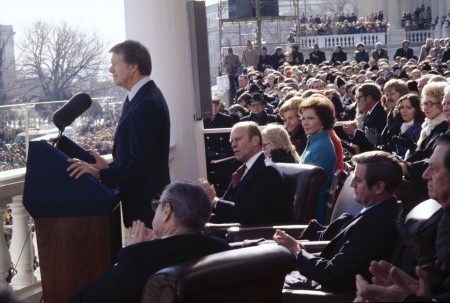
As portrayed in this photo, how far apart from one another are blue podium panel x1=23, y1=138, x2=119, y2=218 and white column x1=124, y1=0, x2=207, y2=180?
11.3 feet

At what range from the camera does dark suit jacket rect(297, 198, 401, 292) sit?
3924 mm

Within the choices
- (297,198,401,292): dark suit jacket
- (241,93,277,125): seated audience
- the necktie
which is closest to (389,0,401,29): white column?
(241,93,277,125): seated audience

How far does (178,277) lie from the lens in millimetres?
3154

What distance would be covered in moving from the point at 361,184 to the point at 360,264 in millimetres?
357

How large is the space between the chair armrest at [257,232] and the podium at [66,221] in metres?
0.91

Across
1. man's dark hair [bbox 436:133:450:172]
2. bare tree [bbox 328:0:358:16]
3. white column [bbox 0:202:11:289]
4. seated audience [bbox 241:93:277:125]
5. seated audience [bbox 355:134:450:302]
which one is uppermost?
bare tree [bbox 328:0:358:16]

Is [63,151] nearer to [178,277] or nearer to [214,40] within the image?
[178,277]

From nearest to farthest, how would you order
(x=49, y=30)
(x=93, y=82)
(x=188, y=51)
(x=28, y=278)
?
(x=28, y=278) → (x=188, y=51) → (x=93, y=82) → (x=49, y=30)

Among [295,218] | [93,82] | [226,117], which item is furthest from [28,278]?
[93,82]

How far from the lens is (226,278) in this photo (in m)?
3.31

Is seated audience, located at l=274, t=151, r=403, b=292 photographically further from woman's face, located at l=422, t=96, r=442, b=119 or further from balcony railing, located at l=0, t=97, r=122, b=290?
woman's face, located at l=422, t=96, r=442, b=119

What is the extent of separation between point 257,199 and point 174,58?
2.61 metres

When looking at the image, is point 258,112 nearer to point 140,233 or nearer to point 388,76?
point 388,76

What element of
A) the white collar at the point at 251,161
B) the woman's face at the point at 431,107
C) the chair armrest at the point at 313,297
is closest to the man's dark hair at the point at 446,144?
the chair armrest at the point at 313,297
